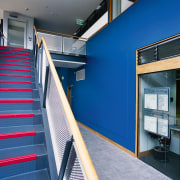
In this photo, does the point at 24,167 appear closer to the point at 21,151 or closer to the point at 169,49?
the point at 21,151

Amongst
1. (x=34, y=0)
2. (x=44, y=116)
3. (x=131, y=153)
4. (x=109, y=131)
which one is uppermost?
(x=34, y=0)

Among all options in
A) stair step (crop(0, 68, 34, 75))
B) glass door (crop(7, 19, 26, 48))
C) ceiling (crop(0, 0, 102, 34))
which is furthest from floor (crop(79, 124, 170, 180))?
glass door (crop(7, 19, 26, 48))

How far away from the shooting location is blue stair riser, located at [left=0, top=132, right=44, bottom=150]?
5.58 ft

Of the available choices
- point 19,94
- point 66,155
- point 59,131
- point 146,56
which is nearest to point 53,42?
point 19,94

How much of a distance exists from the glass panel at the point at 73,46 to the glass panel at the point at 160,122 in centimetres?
387

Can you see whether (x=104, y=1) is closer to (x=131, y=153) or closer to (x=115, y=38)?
(x=115, y=38)

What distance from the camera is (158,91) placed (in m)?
3.08

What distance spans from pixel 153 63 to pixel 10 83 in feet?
10.4

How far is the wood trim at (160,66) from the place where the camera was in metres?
2.60

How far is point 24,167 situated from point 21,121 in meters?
0.72

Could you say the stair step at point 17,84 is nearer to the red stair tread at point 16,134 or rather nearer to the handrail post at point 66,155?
the red stair tread at point 16,134

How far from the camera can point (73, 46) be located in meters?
6.38

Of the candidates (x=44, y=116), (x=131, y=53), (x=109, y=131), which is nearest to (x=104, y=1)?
(x=131, y=53)

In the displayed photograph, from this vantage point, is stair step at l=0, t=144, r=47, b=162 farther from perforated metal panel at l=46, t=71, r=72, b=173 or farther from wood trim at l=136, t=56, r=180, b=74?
wood trim at l=136, t=56, r=180, b=74
